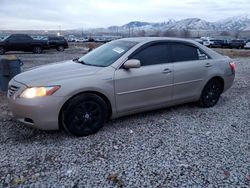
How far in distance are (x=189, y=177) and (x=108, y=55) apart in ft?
8.58

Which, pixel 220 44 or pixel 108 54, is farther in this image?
pixel 220 44

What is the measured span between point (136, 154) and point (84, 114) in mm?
1073

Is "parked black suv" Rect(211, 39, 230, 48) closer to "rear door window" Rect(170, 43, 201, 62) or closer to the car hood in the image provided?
"rear door window" Rect(170, 43, 201, 62)

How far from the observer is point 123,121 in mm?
4957

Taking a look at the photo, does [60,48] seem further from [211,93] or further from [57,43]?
[211,93]

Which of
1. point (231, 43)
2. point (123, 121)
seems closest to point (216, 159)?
point (123, 121)

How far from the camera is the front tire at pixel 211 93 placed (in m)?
5.72

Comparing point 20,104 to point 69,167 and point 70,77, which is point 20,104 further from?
point 69,167

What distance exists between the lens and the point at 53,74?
13.5 feet

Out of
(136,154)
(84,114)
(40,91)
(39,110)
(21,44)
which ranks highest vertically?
(21,44)

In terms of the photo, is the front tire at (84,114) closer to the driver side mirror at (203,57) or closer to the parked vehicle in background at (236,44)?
the driver side mirror at (203,57)

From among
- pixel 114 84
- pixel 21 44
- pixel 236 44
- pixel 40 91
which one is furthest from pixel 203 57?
pixel 236 44

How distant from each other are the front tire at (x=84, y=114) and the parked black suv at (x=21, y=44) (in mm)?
18710

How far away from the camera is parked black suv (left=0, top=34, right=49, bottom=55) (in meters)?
20.5
